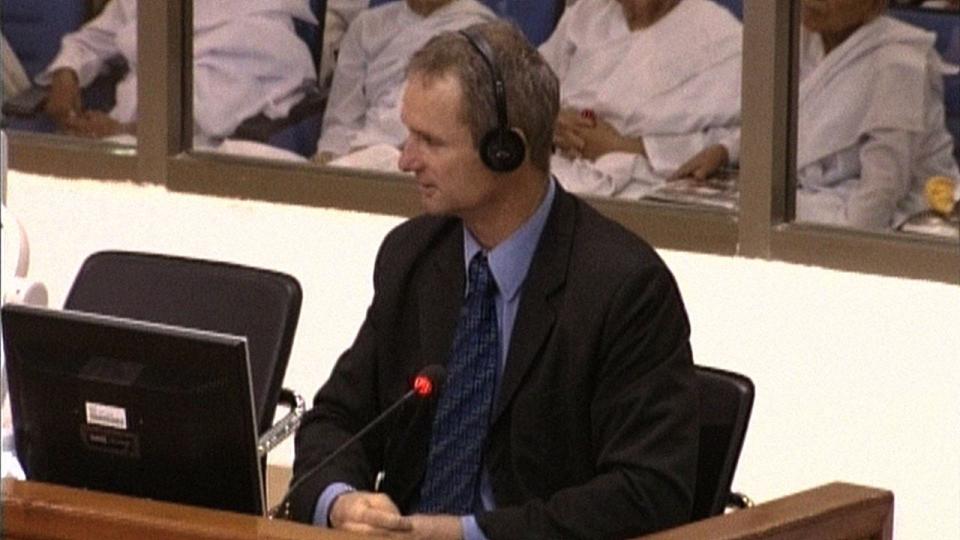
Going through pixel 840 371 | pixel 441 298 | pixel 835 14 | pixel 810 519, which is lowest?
pixel 840 371

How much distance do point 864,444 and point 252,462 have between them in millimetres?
1770

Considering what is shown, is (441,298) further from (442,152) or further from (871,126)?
(871,126)

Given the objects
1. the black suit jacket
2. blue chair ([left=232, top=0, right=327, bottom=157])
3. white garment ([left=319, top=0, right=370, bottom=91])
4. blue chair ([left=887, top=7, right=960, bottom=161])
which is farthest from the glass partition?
the black suit jacket

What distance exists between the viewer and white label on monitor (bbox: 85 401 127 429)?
2768 millimetres

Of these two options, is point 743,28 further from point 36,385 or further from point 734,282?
point 36,385

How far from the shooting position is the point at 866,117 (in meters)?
4.23

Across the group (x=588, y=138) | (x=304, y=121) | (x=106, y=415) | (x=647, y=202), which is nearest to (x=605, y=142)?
(x=588, y=138)

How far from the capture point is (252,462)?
2.72 m

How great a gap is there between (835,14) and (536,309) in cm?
152

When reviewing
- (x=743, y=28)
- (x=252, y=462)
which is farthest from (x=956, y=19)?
(x=252, y=462)

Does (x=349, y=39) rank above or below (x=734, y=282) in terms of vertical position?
above

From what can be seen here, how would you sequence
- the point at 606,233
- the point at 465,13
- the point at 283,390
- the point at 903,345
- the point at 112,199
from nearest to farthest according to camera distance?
1. the point at 606,233
2. the point at 283,390
3. the point at 903,345
4. the point at 465,13
5. the point at 112,199

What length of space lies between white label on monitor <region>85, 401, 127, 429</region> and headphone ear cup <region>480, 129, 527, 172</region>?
0.59 metres

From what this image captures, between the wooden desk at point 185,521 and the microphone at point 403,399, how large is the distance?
21 cm
